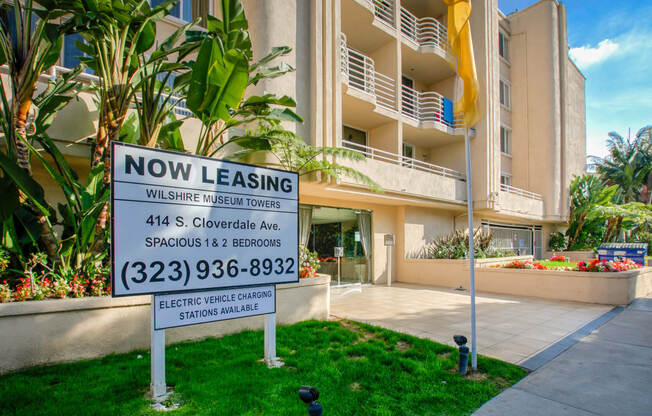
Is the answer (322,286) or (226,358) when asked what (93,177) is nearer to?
(226,358)

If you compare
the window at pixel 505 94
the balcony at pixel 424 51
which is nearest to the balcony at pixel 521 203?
the window at pixel 505 94

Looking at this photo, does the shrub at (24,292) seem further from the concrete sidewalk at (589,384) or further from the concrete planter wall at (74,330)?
the concrete sidewalk at (589,384)

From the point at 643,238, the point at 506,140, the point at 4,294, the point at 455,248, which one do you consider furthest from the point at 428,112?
the point at 643,238

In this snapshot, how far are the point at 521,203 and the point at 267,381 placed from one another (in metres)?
18.5

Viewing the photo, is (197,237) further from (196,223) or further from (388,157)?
(388,157)

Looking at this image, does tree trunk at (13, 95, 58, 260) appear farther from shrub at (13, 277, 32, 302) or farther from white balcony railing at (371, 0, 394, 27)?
white balcony railing at (371, 0, 394, 27)

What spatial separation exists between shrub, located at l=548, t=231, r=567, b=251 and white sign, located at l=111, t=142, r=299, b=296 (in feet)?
76.7

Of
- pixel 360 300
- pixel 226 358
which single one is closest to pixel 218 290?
pixel 226 358

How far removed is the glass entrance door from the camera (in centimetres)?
1238

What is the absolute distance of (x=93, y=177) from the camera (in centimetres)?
556

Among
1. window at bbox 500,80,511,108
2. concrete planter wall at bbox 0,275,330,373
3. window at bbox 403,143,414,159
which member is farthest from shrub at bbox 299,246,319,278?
window at bbox 500,80,511,108

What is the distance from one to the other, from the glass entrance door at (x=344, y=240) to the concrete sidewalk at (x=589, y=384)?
7781 millimetres

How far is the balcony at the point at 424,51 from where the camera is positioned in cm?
1522

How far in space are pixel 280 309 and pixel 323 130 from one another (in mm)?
5551
